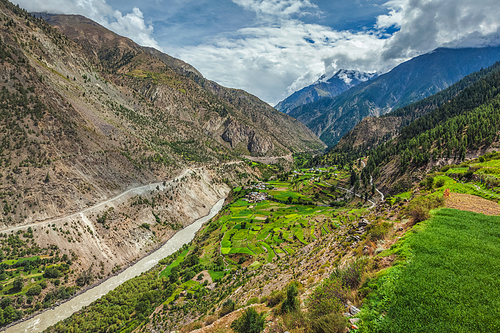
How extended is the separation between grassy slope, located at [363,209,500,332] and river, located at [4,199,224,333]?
2274 inches

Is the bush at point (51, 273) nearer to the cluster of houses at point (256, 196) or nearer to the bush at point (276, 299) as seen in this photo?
the bush at point (276, 299)

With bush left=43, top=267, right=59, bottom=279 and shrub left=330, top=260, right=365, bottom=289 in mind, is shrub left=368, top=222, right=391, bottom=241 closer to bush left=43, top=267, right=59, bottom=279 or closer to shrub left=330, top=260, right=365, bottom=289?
shrub left=330, top=260, right=365, bottom=289

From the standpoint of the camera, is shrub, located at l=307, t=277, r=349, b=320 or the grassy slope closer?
the grassy slope

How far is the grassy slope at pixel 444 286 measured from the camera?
8.91m

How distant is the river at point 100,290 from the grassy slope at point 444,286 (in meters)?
57.8

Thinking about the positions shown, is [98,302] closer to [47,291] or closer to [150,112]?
[47,291]

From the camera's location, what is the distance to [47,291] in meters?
45.5

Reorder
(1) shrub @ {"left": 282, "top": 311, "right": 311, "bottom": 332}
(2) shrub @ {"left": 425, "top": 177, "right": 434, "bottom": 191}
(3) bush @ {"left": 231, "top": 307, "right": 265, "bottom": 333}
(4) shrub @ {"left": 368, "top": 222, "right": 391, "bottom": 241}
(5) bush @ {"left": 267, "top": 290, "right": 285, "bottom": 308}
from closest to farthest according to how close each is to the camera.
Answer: (1) shrub @ {"left": 282, "top": 311, "right": 311, "bottom": 332} < (3) bush @ {"left": 231, "top": 307, "right": 265, "bottom": 333} < (5) bush @ {"left": 267, "top": 290, "right": 285, "bottom": 308} < (4) shrub @ {"left": 368, "top": 222, "right": 391, "bottom": 241} < (2) shrub @ {"left": 425, "top": 177, "right": 434, "bottom": 191}

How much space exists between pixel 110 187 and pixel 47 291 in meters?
36.1

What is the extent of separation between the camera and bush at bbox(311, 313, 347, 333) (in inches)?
419

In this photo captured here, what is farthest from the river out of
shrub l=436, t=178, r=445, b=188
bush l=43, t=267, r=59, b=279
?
shrub l=436, t=178, r=445, b=188

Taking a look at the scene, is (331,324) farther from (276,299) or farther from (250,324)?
(276,299)

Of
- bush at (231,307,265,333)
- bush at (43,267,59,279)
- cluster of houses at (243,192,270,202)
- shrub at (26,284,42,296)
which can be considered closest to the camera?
bush at (231,307,265,333)

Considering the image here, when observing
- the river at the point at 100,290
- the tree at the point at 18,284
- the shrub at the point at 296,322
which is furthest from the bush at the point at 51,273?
the shrub at the point at 296,322
